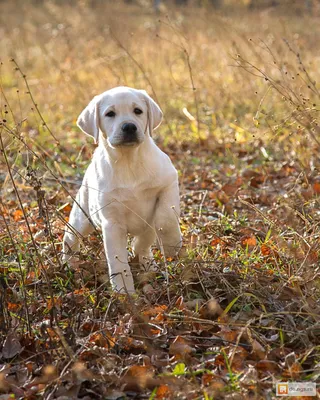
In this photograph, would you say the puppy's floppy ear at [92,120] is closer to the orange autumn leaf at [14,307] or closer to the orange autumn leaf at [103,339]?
the orange autumn leaf at [14,307]

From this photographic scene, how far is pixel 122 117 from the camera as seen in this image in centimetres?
398

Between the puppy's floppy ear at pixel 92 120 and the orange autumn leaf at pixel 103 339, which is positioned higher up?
the puppy's floppy ear at pixel 92 120

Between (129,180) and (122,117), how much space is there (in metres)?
0.37

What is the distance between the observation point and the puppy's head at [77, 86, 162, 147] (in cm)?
388

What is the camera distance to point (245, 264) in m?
3.70

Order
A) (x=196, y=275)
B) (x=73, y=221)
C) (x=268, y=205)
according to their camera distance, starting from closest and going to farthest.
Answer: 1. (x=196, y=275)
2. (x=73, y=221)
3. (x=268, y=205)

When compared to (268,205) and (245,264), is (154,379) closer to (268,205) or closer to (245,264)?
(245,264)

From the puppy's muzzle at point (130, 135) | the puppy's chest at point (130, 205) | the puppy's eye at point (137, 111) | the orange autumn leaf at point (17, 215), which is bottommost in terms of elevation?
the orange autumn leaf at point (17, 215)

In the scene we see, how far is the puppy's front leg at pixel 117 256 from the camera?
377 centimetres

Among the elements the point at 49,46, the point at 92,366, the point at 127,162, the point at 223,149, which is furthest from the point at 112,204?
the point at 49,46

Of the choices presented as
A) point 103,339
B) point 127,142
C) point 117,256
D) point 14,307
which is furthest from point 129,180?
point 103,339

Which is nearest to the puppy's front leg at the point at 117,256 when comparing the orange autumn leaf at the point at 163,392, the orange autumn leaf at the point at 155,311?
the orange autumn leaf at the point at 155,311

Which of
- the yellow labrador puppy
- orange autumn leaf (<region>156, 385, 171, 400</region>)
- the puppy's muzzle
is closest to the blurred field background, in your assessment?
orange autumn leaf (<region>156, 385, 171, 400</region>)

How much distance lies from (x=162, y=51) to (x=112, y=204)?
21.7 feet
